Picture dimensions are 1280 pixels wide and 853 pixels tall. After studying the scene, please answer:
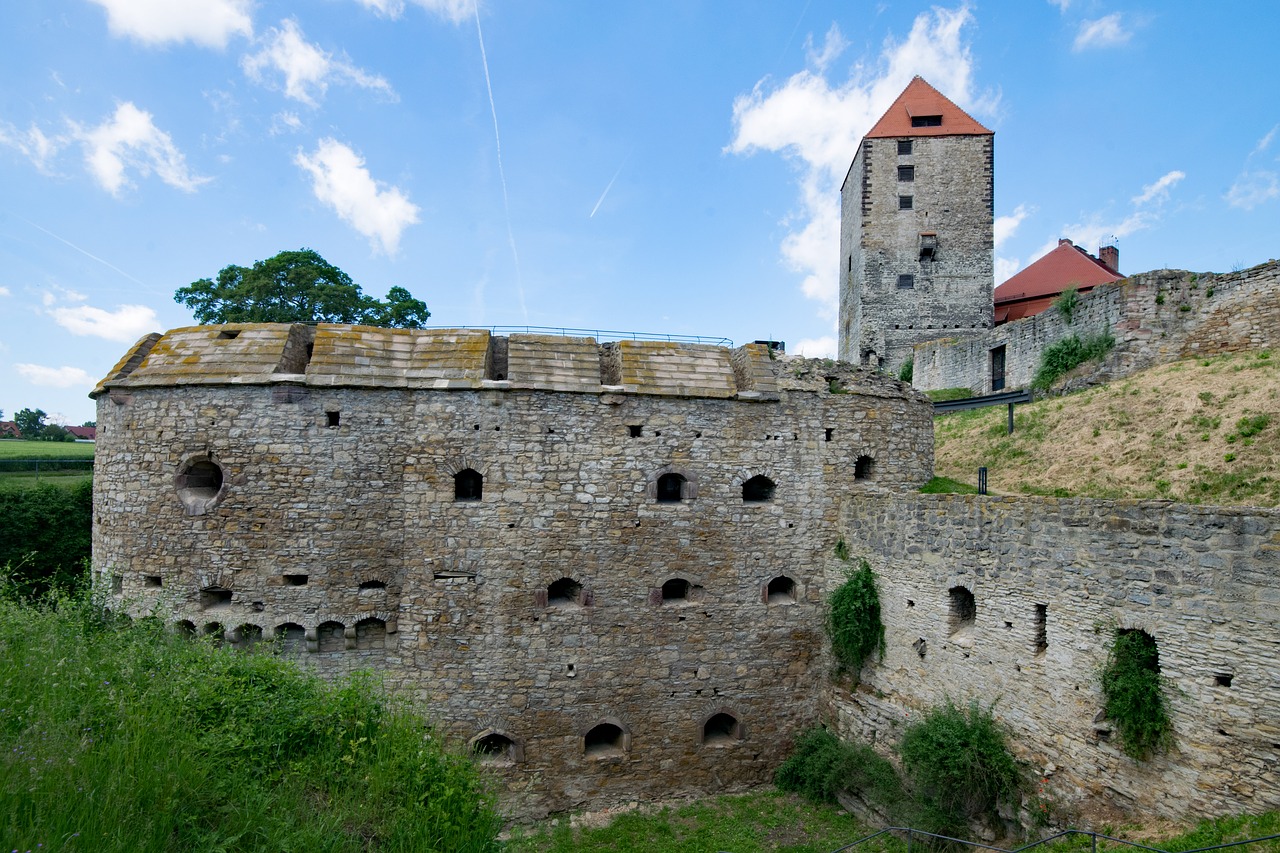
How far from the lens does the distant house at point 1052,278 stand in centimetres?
3016

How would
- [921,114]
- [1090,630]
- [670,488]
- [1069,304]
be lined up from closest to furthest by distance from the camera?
[1090,630] → [670,488] → [1069,304] → [921,114]

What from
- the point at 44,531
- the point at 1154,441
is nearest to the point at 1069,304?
the point at 1154,441

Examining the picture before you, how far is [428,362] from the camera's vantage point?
12.8 m

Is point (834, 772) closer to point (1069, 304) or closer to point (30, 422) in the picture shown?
point (1069, 304)

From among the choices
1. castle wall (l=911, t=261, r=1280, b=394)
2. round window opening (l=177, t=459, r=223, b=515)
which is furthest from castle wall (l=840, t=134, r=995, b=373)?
round window opening (l=177, t=459, r=223, b=515)

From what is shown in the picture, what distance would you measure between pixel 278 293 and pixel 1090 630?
32908 mm

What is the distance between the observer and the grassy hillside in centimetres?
1053

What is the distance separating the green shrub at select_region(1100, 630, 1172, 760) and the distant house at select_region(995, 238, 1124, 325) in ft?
84.5

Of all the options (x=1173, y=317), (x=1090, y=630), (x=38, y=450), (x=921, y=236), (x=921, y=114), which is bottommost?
(x=1090, y=630)

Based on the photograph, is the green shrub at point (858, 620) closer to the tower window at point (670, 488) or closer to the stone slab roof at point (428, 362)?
the tower window at point (670, 488)

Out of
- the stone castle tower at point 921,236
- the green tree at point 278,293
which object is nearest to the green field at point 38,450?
the green tree at point 278,293

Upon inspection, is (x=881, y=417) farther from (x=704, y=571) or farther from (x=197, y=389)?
(x=197, y=389)

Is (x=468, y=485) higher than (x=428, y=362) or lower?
lower

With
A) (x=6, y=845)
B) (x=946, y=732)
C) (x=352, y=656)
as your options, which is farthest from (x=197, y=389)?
(x=946, y=732)
